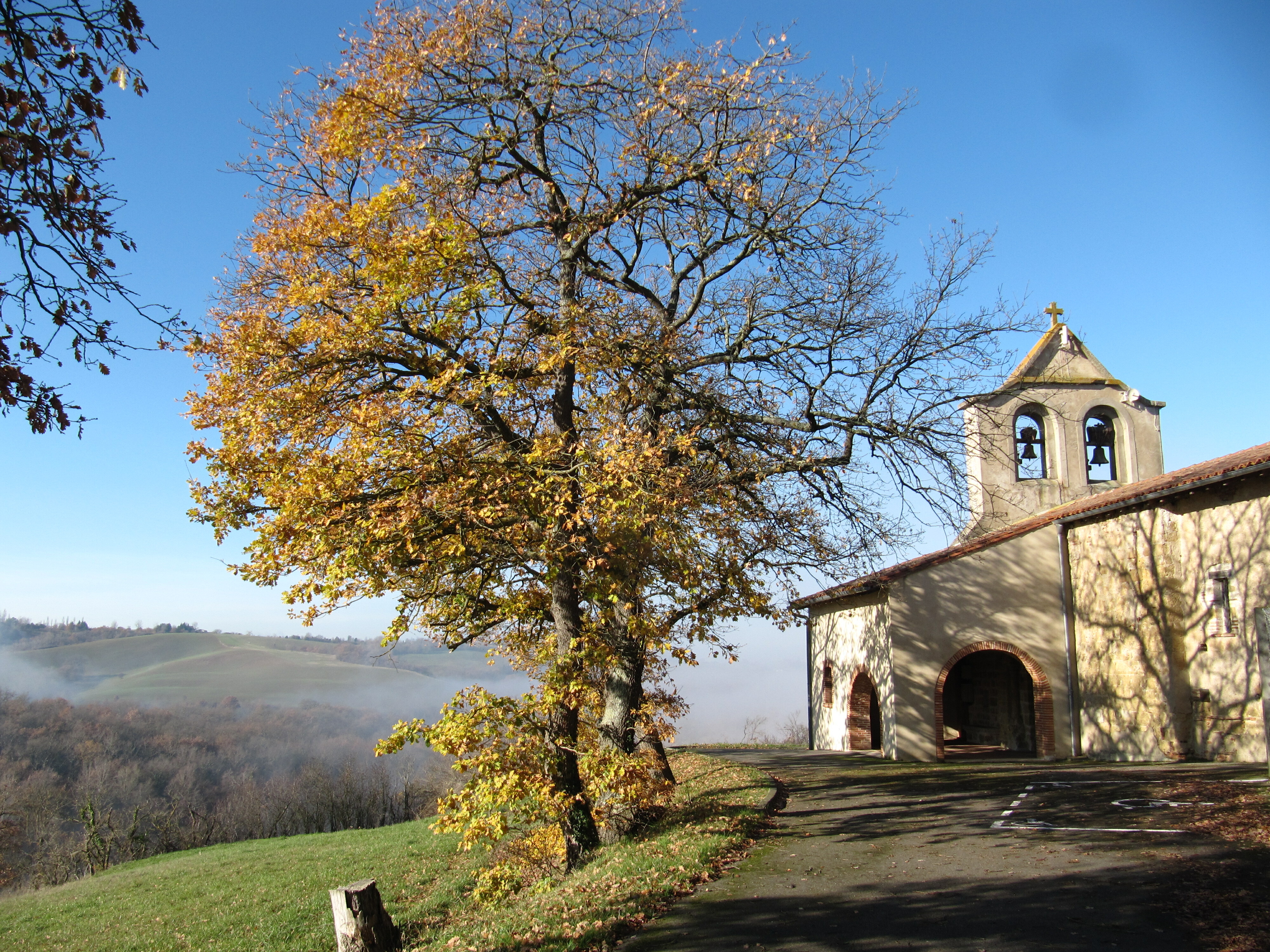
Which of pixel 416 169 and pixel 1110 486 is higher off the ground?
pixel 416 169

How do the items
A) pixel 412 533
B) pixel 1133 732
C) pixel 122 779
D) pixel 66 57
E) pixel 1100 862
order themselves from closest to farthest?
1. pixel 66 57
2. pixel 1100 862
3. pixel 412 533
4. pixel 1133 732
5. pixel 122 779

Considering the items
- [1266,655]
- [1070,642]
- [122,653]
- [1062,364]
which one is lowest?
[122,653]

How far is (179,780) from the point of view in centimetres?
5144

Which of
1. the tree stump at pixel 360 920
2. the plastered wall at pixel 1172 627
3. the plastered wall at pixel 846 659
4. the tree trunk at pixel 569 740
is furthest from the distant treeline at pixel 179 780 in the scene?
the tree stump at pixel 360 920

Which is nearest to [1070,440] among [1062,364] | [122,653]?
[1062,364]

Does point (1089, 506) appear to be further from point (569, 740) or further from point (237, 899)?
point (237, 899)

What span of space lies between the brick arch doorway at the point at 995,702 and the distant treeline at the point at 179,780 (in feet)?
65.0

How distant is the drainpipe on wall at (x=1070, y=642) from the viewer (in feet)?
61.9

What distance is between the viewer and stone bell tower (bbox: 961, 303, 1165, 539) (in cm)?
2186

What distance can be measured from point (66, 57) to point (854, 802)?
12410 millimetres

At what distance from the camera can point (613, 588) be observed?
1016 cm

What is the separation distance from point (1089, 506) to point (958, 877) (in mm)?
13352

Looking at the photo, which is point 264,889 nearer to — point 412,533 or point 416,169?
point 412,533

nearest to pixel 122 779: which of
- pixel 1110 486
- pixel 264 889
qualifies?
pixel 264 889
